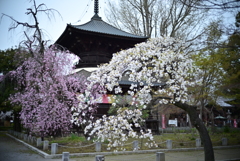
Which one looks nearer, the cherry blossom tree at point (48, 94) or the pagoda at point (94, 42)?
the cherry blossom tree at point (48, 94)

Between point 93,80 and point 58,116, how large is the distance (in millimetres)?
4404

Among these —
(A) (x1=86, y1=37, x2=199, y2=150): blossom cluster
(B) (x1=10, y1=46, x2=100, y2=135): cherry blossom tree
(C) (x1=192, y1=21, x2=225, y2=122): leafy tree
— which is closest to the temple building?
(B) (x1=10, y1=46, x2=100, y2=135): cherry blossom tree

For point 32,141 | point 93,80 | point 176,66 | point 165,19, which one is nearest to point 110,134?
point 93,80

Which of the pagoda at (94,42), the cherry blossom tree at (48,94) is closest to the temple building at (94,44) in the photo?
the pagoda at (94,42)

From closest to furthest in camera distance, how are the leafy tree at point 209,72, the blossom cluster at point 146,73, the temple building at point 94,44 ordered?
the blossom cluster at point 146,73 < the leafy tree at point 209,72 < the temple building at point 94,44

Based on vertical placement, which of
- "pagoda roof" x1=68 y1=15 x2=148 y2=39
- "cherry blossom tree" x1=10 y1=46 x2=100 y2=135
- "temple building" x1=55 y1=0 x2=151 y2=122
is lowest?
"cherry blossom tree" x1=10 y1=46 x2=100 y2=135

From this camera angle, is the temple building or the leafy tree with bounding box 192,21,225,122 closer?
the leafy tree with bounding box 192,21,225,122

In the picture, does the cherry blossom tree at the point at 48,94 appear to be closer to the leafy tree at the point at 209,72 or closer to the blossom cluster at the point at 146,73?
the blossom cluster at the point at 146,73

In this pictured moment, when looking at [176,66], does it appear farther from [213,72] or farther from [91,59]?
[91,59]

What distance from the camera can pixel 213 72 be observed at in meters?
14.9

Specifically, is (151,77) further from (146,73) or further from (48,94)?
(48,94)

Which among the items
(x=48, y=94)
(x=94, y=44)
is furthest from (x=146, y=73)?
(x=94, y=44)

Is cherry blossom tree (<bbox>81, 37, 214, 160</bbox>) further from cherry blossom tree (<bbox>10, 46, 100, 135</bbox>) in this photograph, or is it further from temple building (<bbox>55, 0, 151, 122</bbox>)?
temple building (<bbox>55, 0, 151, 122</bbox>)

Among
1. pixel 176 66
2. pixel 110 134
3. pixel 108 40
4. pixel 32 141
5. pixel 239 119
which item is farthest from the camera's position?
pixel 239 119
